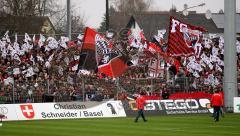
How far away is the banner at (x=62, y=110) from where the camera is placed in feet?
144

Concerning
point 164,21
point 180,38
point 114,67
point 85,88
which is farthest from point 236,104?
point 164,21

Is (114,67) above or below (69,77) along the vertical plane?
above

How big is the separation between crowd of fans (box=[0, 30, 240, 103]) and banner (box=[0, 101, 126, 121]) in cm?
146

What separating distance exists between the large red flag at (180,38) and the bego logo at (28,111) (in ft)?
37.2

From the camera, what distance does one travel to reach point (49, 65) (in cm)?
5125

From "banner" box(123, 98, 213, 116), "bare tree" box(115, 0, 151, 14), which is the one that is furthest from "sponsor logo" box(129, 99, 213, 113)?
"bare tree" box(115, 0, 151, 14)

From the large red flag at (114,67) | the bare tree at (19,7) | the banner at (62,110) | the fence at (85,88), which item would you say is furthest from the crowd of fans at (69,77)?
the bare tree at (19,7)

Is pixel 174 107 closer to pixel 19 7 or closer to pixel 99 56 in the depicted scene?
pixel 99 56

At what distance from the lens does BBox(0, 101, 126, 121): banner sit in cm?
4391

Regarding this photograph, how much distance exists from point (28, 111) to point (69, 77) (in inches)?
179

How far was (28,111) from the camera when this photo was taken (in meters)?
44.5

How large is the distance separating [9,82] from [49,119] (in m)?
3.69

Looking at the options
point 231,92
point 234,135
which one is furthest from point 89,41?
point 234,135

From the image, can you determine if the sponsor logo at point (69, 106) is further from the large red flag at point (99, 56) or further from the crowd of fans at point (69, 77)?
the large red flag at point (99, 56)
